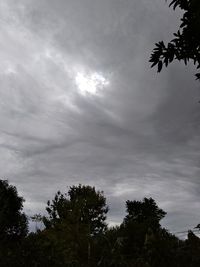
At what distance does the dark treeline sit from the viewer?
1630 centimetres

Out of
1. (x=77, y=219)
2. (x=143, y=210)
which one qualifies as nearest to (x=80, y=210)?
(x=77, y=219)

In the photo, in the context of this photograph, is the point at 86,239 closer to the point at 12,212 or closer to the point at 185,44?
the point at 12,212

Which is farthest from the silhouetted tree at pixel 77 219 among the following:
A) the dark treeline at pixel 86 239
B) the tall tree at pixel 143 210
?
the tall tree at pixel 143 210

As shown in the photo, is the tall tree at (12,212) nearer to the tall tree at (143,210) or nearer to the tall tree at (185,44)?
the tall tree at (143,210)

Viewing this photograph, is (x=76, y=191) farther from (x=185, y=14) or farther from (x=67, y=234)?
(x=185, y=14)

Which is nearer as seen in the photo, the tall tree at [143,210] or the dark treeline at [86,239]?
the dark treeline at [86,239]

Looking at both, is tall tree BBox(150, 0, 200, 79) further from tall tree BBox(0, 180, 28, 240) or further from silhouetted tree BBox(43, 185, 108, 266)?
tall tree BBox(0, 180, 28, 240)

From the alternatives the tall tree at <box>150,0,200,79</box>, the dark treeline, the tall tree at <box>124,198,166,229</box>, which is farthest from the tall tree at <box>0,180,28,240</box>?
the tall tree at <box>150,0,200,79</box>

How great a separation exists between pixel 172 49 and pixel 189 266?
23421 mm

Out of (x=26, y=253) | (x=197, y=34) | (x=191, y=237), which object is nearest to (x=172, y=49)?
(x=197, y=34)

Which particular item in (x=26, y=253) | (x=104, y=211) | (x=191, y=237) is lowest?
(x=26, y=253)

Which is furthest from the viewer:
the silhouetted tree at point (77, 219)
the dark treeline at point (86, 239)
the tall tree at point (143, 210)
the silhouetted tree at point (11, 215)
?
the tall tree at point (143, 210)

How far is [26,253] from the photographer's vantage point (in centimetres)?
1548

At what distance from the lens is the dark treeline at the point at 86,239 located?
16297 millimetres
